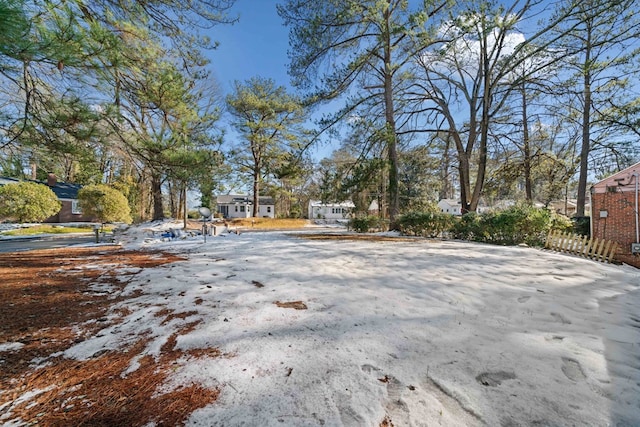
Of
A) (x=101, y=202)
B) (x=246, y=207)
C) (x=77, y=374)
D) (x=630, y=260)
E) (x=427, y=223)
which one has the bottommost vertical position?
(x=630, y=260)

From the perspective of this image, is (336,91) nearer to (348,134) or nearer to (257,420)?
(348,134)

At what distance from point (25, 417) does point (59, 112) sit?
15.7 feet

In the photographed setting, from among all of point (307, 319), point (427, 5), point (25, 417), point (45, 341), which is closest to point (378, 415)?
point (307, 319)

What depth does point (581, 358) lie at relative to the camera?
1.75m

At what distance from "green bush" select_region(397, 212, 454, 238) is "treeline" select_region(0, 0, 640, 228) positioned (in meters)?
1.25

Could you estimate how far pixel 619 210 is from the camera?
8.14m

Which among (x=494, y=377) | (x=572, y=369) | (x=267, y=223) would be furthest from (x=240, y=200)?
(x=572, y=369)

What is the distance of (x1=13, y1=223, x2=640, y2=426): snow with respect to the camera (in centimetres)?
131

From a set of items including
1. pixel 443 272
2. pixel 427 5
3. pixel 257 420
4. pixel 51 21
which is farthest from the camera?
pixel 427 5

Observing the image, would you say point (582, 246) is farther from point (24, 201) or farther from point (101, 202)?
point (24, 201)

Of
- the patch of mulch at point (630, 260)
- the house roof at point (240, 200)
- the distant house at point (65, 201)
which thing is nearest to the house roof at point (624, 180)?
the patch of mulch at point (630, 260)

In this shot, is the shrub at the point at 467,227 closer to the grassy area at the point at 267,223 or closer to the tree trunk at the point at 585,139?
the tree trunk at the point at 585,139

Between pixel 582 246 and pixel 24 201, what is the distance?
839 inches

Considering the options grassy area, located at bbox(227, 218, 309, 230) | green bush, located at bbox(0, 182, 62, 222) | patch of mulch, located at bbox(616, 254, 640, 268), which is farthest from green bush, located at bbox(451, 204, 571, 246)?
green bush, located at bbox(0, 182, 62, 222)
